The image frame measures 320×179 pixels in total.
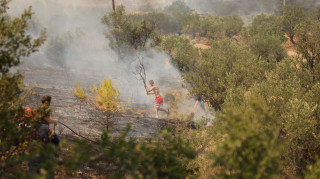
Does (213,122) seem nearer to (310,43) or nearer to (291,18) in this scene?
(310,43)

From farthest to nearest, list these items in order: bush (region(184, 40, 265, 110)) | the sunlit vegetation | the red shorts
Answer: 1. the red shorts
2. bush (region(184, 40, 265, 110))
3. the sunlit vegetation

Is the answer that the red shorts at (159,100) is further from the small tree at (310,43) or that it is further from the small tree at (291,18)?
the small tree at (291,18)

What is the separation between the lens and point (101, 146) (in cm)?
421

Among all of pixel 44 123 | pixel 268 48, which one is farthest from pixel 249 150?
pixel 268 48

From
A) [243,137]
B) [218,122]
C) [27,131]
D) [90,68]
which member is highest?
[243,137]

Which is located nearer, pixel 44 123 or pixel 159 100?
pixel 44 123

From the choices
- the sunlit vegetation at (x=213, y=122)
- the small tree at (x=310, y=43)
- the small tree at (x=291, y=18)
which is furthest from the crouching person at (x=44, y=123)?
the small tree at (x=291, y=18)

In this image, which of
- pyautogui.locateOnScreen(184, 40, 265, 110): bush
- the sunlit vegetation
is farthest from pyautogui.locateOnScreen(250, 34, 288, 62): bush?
pyautogui.locateOnScreen(184, 40, 265, 110): bush

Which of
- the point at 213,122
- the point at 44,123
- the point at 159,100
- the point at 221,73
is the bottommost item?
the point at 159,100

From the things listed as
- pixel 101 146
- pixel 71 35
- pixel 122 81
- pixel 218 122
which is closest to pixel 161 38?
pixel 122 81

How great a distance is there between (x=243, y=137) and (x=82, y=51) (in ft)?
126

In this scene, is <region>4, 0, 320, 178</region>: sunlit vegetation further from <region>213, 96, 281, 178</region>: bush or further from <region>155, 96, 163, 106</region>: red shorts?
<region>155, 96, 163, 106</region>: red shorts

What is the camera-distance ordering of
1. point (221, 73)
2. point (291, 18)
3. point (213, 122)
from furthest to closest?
point (291, 18) → point (221, 73) → point (213, 122)

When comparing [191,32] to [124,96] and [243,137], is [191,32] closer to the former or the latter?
[124,96]
